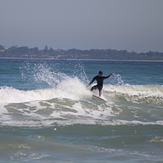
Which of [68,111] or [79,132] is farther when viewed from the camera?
[68,111]

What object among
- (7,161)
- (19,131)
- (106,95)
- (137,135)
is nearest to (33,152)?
(7,161)

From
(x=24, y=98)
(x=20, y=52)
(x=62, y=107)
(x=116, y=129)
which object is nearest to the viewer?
(x=116, y=129)

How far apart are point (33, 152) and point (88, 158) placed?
1.18 metres

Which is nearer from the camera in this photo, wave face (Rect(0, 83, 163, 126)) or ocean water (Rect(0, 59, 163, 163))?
ocean water (Rect(0, 59, 163, 163))

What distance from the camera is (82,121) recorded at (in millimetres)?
10109

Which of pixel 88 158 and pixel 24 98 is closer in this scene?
pixel 88 158

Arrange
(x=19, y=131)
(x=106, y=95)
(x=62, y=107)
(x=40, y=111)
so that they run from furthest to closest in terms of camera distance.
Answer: (x=106, y=95) < (x=62, y=107) < (x=40, y=111) < (x=19, y=131)

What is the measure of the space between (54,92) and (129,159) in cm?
1256

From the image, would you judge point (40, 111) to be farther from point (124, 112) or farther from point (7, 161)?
point (7, 161)

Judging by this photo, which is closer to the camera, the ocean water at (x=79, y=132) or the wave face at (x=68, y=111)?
the ocean water at (x=79, y=132)

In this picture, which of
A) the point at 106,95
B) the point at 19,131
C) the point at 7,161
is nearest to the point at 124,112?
the point at 19,131

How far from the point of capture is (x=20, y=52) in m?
176

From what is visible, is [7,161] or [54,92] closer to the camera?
[7,161]

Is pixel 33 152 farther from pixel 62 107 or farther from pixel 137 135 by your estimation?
pixel 62 107
